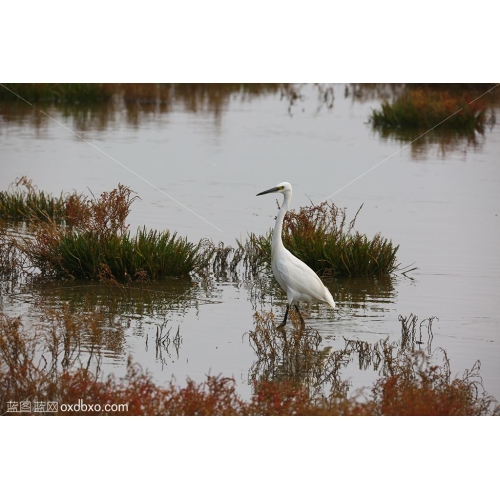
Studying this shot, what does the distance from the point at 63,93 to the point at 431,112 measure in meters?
9.47

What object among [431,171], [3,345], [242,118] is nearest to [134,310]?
[3,345]

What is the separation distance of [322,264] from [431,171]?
331 inches

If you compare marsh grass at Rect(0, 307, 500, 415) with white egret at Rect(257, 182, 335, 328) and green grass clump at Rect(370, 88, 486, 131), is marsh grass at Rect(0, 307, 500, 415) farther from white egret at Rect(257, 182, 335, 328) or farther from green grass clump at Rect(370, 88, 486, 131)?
green grass clump at Rect(370, 88, 486, 131)

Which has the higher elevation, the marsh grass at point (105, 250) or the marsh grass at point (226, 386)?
the marsh grass at point (105, 250)

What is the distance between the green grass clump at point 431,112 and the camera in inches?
764

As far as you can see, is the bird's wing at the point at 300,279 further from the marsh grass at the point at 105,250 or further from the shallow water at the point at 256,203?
the marsh grass at the point at 105,250

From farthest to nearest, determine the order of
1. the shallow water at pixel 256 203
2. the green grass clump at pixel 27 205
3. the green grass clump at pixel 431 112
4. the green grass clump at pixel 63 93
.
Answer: the green grass clump at pixel 63 93 → the green grass clump at pixel 431 112 → the green grass clump at pixel 27 205 → the shallow water at pixel 256 203

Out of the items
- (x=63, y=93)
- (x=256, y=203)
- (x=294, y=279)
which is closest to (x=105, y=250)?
(x=294, y=279)

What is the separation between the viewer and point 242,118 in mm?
25438

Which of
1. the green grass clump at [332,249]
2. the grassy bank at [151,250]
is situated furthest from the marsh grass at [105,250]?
the green grass clump at [332,249]

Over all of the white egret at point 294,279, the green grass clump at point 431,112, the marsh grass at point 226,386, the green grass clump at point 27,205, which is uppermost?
the green grass clump at point 431,112

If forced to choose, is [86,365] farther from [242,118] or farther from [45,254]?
[242,118]

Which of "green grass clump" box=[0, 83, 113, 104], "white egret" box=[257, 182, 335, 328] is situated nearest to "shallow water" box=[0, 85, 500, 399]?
"white egret" box=[257, 182, 335, 328]

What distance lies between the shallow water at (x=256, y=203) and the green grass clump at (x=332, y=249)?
0.72ft
